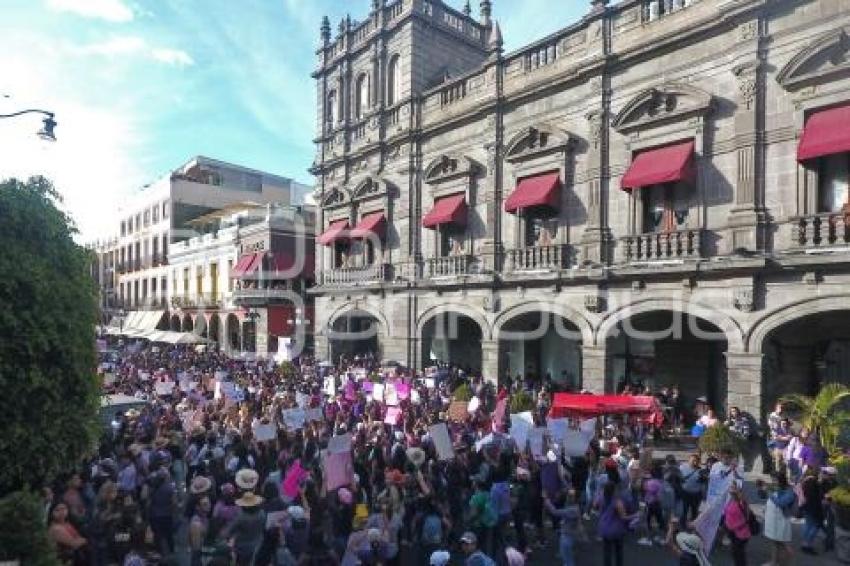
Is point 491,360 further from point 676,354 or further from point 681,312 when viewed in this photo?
point 681,312

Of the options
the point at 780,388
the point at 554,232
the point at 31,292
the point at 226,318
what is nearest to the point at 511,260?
the point at 554,232

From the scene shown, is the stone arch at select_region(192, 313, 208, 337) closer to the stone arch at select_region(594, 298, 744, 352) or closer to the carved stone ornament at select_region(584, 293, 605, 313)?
the carved stone ornament at select_region(584, 293, 605, 313)

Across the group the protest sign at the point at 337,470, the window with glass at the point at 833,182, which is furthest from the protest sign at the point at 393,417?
the window with glass at the point at 833,182

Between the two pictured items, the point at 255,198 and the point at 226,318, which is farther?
the point at 255,198

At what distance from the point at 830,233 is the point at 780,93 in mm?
3478

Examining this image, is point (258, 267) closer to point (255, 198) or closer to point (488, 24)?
point (488, 24)

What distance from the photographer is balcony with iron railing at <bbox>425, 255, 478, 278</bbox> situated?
21.5 m

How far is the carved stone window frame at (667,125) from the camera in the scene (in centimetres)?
1579

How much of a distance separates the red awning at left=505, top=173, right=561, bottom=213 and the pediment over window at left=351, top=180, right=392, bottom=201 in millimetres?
6443

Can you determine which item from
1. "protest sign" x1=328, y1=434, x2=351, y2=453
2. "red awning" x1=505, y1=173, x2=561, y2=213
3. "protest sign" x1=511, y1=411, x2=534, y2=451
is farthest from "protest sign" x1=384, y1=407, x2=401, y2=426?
"red awning" x1=505, y1=173, x2=561, y2=213

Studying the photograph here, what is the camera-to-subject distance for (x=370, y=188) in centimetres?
2569

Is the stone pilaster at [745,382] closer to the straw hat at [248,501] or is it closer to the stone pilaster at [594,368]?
the stone pilaster at [594,368]

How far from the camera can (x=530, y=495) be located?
372 inches

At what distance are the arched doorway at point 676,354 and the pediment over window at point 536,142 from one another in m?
5.61
